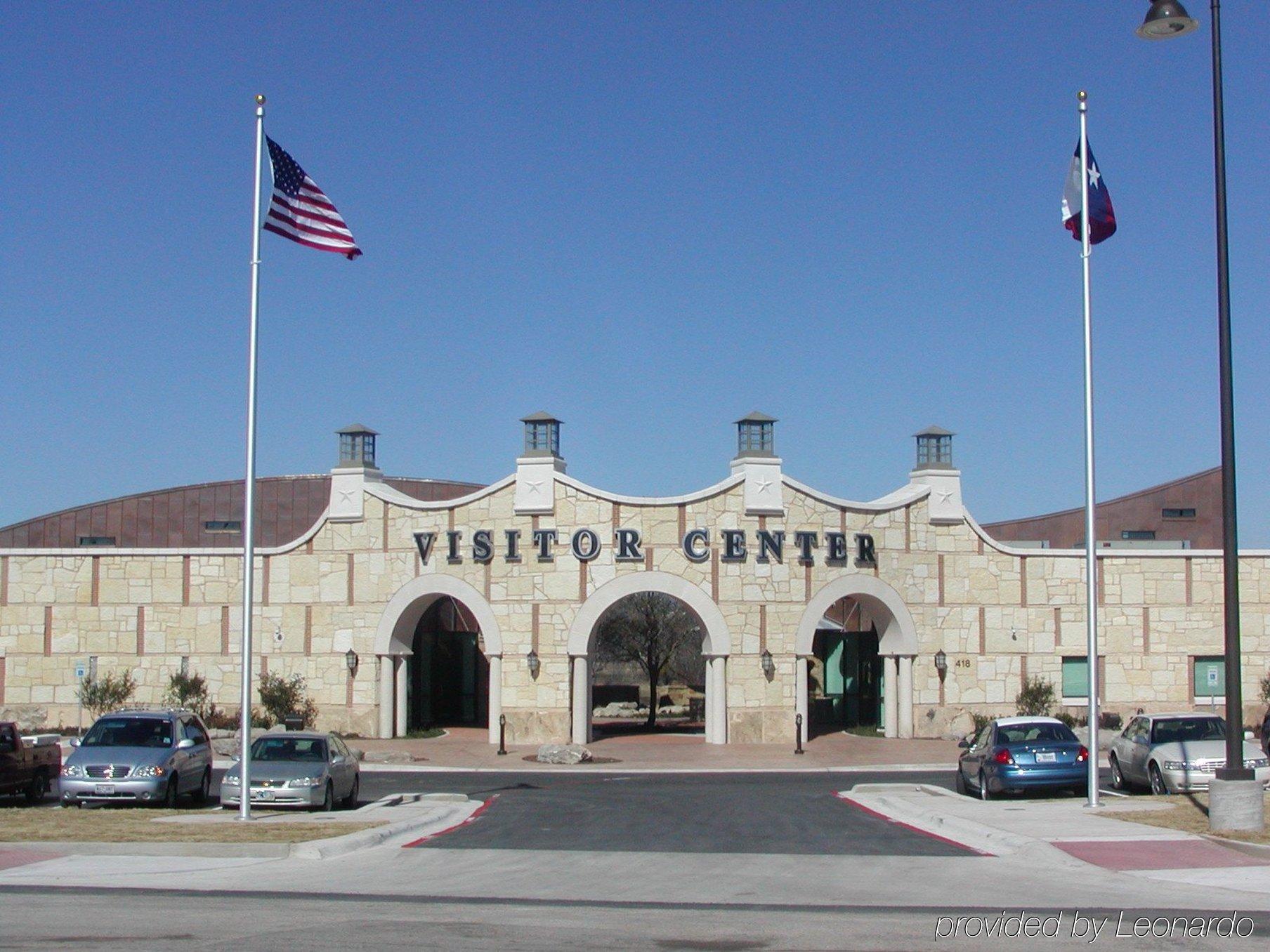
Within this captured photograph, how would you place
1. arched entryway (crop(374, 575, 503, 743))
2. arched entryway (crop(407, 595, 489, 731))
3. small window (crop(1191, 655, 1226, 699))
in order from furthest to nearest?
arched entryway (crop(407, 595, 489, 731))
small window (crop(1191, 655, 1226, 699))
arched entryway (crop(374, 575, 503, 743))

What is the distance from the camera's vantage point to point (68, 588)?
44.3m

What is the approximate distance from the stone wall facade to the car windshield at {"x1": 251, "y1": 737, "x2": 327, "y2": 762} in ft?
58.8

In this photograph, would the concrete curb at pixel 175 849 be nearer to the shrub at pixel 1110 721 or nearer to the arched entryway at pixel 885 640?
the arched entryway at pixel 885 640

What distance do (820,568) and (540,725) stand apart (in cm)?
946

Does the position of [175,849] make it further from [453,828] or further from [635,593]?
[635,593]

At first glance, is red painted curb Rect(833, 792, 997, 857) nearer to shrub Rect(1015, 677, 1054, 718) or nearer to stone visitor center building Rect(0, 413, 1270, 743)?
stone visitor center building Rect(0, 413, 1270, 743)

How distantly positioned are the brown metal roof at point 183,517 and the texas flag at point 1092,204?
1619 inches

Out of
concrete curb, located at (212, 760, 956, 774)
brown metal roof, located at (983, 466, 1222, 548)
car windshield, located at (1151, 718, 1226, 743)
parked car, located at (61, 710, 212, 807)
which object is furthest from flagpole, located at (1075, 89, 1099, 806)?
brown metal roof, located at (983, 466, 1222, 548)

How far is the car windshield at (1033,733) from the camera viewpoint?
1005 inches

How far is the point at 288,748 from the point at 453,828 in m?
3.85

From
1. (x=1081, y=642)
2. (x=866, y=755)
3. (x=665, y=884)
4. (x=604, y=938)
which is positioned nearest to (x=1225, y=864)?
(x=665, y=884)

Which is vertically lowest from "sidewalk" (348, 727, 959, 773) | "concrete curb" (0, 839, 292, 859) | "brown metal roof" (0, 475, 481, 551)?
"sidewalk" (348, 727, 959, 773)

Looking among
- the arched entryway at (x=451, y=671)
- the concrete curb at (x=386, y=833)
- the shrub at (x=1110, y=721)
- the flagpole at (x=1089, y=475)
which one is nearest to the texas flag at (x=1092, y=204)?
the flagpole at (x=1089, y=475)

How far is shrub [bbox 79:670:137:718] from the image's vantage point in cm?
4266
